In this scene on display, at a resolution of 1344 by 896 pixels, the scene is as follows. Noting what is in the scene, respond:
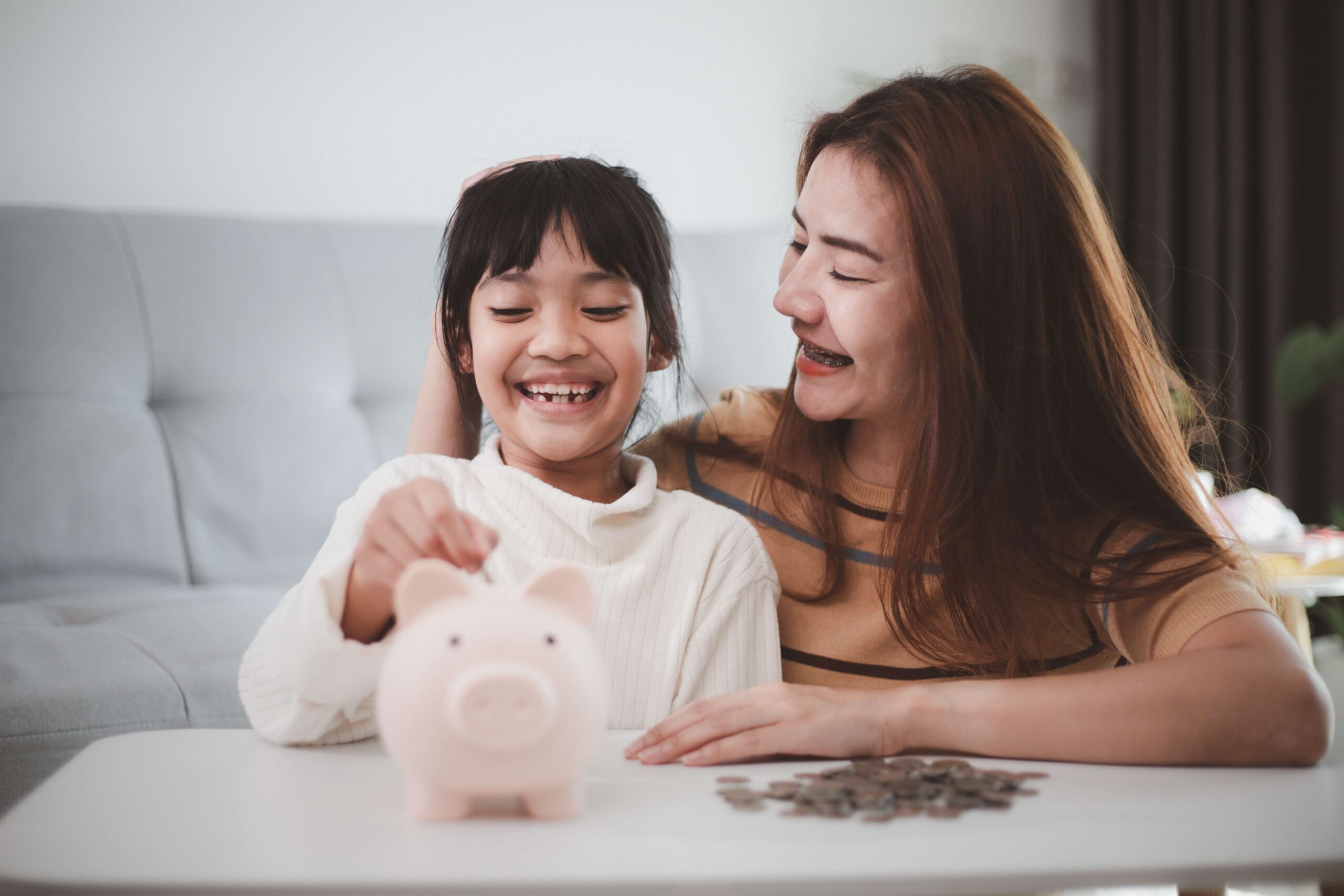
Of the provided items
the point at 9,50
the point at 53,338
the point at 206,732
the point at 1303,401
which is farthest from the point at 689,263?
the point at 1303,401

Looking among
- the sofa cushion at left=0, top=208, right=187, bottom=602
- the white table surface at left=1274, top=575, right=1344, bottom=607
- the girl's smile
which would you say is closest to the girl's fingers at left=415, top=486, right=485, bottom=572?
the girl's smile

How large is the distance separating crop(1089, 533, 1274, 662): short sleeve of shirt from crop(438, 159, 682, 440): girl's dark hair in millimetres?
482

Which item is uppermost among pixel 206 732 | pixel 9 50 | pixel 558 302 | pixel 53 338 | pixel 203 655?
pixel 9 50

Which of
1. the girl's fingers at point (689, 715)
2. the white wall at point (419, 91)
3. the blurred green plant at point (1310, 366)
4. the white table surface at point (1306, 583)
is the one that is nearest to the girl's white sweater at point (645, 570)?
the girl's fingers at point (689, 715)

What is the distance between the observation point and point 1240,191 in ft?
9.76

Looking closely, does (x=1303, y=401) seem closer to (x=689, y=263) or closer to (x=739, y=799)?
(x=739, y=799)

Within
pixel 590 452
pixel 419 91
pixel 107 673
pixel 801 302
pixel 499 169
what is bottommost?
pixel 107 673

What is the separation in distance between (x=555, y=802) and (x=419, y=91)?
2.17 meters

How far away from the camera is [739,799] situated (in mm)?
563

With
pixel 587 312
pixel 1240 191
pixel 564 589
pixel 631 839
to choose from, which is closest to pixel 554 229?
pixel 587 312

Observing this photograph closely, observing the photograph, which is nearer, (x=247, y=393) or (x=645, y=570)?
(x=645, y=570)

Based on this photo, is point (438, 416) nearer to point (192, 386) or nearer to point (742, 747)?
point (742, 747)

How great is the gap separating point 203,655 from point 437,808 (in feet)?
3.14

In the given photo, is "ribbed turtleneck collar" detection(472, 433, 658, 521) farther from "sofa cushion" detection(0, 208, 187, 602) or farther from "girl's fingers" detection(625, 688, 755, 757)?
"sofa cushion" detection(0, 208, 187, 602)
